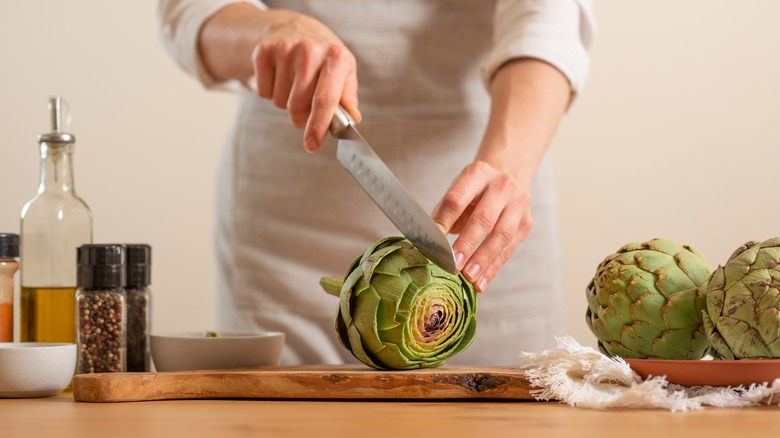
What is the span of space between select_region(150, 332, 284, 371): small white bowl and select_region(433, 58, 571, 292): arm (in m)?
0.24

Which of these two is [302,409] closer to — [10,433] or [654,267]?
[10,433]

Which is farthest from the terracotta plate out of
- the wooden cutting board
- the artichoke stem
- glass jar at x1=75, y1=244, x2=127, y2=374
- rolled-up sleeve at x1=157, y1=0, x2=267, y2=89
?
rolled-up sleeve at x1=157, y1=0, x2=267, y2=89

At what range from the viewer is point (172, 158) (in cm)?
253

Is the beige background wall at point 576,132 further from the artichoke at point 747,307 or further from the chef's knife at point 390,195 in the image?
the artichoke at point 747,307

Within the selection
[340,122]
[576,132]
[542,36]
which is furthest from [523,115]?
[576,132]

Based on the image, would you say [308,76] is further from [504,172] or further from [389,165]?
A: [389,165]

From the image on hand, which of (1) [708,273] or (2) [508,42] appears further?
(2) [508,42]

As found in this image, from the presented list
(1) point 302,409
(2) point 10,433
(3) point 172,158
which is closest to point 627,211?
(3) point 172,158

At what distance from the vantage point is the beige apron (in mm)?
1437

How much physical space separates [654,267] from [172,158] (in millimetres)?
1886

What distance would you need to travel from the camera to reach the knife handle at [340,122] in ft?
3.23

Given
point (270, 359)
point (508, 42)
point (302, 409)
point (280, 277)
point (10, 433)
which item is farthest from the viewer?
point (280, 277)

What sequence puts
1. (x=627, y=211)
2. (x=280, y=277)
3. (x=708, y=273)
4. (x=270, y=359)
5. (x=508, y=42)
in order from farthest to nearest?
(x=627, y=211)
(x=280, y=277)
(x=508, y=42)
(x=270, y=359)
(x=708, y=273)

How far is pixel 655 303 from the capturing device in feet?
2.78
